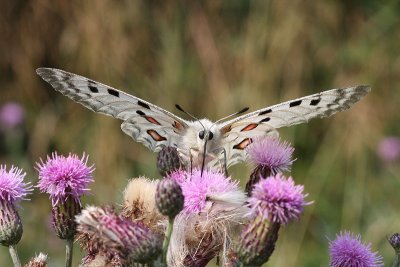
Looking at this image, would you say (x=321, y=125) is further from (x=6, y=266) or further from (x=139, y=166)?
(x=6, y=266)

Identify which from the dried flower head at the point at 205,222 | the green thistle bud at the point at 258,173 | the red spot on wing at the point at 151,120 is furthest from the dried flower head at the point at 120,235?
the red spot on wing at the point at 151,120

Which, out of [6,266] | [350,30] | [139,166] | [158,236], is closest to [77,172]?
[158,236]

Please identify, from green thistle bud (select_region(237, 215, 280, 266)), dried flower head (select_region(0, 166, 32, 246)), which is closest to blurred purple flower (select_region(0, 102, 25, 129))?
dried flower head (select_region(0, 166, 32, 246))

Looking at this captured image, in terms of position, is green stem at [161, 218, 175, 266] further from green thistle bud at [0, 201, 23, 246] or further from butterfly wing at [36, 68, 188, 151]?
butterfly wing at [36, 68, 188, 151]

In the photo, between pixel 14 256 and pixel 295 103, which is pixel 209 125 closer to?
pixel 295 103

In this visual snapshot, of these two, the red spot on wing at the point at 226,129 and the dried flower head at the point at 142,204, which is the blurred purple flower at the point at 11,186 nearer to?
the dried flower head at the point at 142,204
